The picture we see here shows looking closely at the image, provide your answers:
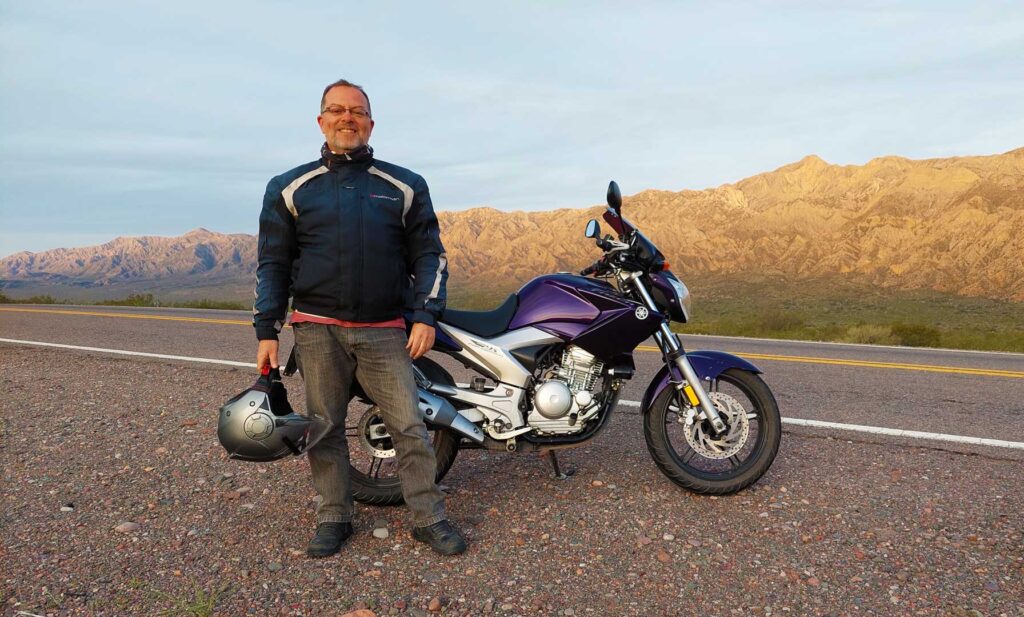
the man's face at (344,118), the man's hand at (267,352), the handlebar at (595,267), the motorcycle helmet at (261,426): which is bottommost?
the motorcycle helmet at (261,426)

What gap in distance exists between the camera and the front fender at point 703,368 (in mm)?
4180

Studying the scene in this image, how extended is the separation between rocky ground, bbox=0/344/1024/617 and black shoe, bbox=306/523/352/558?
0.06 m

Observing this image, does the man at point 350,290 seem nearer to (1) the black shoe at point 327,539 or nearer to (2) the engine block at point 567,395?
(1) the black shoe at point 327,539

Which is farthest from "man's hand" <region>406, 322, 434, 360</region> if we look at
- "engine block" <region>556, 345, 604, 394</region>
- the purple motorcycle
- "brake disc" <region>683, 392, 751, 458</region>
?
"brake disc" <region>683, 392, 751, 458</region>

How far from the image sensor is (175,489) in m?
4.31

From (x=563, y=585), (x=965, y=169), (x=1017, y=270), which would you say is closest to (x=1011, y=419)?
(x=563, y=585)

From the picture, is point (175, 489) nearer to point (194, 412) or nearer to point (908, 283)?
point (194, 412)

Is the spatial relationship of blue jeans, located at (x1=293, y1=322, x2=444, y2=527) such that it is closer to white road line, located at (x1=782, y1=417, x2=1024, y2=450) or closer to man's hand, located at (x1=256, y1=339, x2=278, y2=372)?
man's hand, located at (x1=256, y1=339, x2=278, y2=372)

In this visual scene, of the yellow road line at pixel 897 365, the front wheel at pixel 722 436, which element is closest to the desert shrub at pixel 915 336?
the yellow road line at pixel 897 365

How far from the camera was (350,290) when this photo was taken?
3348mm

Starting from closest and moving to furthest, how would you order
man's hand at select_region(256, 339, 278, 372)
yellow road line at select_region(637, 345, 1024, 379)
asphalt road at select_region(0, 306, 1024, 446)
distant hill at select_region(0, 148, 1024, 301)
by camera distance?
man's hand at select_region(256, 339, 278, 372)
asphalt road at select_region(0, 306, 1024, 446)
yellow road line at select_region(637, 345, 1024, 379)
distant hill at select_region(0, 148, 1024, 301)

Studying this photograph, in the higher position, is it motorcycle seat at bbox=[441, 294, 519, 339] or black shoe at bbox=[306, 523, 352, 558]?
motorcycle seat at bbox=[441, 294, 519, 339]

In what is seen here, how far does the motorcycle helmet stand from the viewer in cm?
329

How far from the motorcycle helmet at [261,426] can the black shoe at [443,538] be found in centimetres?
73
